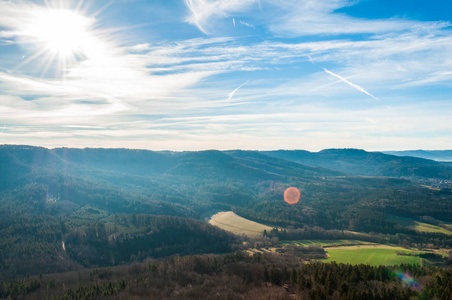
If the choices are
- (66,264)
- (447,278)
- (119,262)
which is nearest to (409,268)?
(447,278)

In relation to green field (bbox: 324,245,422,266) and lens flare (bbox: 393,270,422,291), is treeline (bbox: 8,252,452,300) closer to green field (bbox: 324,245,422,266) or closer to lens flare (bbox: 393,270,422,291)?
lens flare (bbox: 393,270,422,291)

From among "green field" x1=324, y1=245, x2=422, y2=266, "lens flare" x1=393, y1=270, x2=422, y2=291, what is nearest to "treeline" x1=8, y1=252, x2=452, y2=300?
"lens flare" x1=393, y1=270, x2=422, y2=291

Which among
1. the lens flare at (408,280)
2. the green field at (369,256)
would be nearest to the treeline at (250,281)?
the lens flare at (408,280)

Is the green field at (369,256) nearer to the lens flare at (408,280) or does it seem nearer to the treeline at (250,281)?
the treeline at (250,281)

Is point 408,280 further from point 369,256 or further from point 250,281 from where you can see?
point 369,256

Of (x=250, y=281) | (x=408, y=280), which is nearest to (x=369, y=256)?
(x=408, y=280)

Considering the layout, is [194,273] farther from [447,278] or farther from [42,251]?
[42,251]

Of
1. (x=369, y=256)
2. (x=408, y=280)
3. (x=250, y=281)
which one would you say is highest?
(x=408, y=280)
